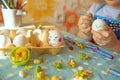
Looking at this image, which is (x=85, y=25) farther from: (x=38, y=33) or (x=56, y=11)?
(x=56, y=11)

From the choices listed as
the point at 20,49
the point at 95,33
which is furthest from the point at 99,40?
the point at 20,49

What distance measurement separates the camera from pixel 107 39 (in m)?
0.61

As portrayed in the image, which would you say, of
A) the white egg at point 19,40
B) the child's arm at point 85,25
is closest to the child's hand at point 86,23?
the child's arm at point 85,25

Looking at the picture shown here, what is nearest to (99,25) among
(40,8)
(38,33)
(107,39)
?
(107,39)

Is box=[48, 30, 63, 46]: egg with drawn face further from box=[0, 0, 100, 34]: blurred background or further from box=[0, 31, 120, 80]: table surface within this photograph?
box=[0, 0, 100, 34]: blurred background

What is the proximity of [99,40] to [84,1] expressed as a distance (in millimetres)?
677

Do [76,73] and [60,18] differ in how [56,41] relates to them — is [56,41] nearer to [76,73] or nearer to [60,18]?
[76,73]

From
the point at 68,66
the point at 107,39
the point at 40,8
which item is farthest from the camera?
the point at 40,8

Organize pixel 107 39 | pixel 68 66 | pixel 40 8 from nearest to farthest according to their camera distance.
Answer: pixel 68 66
pixel 107 39
pixel 40 8

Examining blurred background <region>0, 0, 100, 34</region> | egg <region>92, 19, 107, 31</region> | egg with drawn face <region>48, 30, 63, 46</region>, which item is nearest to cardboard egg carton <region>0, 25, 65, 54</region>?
egg with drawn face <region>48, 30, 63, 46</region>

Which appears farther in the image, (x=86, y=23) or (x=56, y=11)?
(x=56, y=11)

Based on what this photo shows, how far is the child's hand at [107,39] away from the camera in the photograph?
0.59 m

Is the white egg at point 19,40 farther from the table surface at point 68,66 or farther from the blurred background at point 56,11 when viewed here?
the blurred background at point 56,11

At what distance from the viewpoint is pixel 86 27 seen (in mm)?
699
